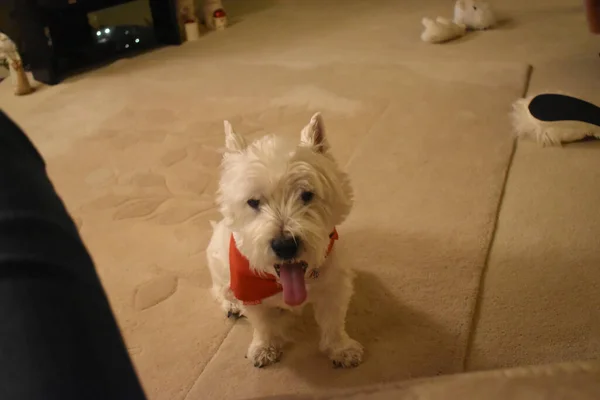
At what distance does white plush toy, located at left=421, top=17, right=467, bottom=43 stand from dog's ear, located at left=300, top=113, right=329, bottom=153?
8.04 feet

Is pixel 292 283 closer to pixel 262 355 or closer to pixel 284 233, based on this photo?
pixel 284 233

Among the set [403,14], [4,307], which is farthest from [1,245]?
[403,14]

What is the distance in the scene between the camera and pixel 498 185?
81.8 inches

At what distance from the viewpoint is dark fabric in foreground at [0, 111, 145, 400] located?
0.48 meters

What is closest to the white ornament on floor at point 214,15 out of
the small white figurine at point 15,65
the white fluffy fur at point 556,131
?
the small white figurine at point 15,65

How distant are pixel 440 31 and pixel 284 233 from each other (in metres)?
2.72

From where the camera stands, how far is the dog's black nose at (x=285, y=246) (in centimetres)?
121

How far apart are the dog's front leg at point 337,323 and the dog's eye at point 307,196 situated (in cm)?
25

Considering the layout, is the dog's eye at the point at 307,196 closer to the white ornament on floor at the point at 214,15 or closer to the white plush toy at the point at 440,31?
the white plush toy at the point at 440,31

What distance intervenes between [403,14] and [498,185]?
2.51m

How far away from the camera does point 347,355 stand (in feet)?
4.71

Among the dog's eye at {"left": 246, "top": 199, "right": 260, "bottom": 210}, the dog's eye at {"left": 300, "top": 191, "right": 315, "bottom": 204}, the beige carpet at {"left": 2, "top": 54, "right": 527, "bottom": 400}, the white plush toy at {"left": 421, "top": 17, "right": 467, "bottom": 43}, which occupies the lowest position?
the beige carpet at {"left": 2, "top": 54, "right": 527, "bottom": 400}

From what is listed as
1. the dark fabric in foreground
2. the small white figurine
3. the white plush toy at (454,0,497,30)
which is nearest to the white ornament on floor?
the small white figurine

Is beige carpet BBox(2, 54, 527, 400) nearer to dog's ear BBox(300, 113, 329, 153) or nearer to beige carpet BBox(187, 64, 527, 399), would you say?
beige carpet BBox(187, 64, 527, 399)
